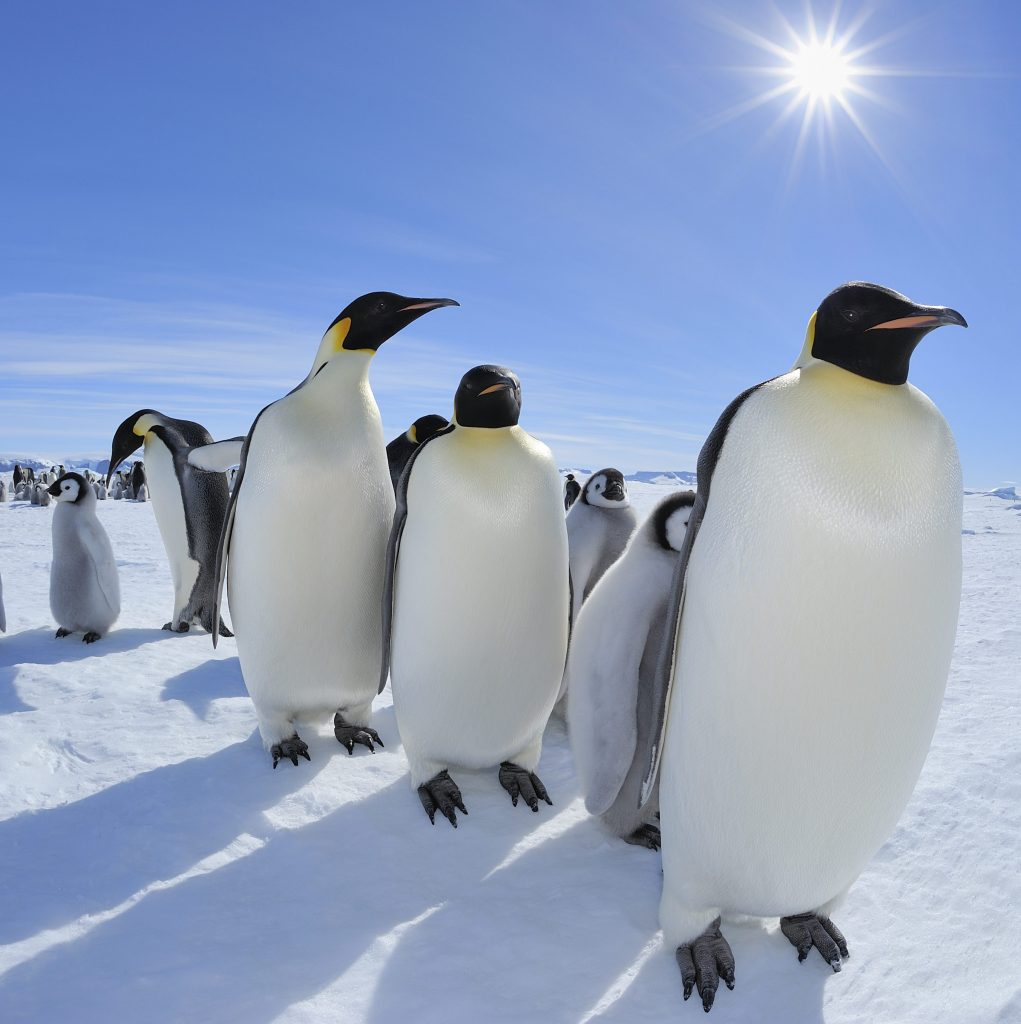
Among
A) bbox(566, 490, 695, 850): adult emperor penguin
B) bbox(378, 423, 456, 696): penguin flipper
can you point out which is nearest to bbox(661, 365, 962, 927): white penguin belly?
bbox(566, 490, 695, 850): adult emperor penguin

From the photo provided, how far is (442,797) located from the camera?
8.20ft

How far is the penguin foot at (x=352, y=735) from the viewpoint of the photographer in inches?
118

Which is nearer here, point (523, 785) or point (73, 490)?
point (523, 785)

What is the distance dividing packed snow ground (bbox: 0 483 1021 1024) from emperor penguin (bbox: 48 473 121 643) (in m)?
1.91

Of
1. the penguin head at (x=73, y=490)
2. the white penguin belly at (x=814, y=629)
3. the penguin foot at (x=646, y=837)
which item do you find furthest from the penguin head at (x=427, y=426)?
the penguin head at (x=73, y=490)

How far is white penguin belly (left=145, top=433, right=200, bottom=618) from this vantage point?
5.44 metres

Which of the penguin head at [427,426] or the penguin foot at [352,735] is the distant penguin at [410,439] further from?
the penguin foot at [352,735]

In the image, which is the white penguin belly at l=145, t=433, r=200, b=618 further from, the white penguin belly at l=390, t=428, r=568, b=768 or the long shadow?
the white penguin belly at l=390, t=428, r=568, b=768

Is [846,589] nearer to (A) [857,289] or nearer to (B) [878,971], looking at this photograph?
(A) [857,289]

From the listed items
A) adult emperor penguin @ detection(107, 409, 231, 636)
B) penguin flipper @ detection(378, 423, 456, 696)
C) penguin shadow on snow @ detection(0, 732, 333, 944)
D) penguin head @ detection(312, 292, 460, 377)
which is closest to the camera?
penguin shadow on snow @ detection(0, 732, 333, 944)

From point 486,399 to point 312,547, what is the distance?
899 mm

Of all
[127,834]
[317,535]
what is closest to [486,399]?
[317,535]

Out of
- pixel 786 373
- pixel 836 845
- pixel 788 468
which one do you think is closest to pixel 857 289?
pixel 786 373

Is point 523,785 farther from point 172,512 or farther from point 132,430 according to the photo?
point 132,430
